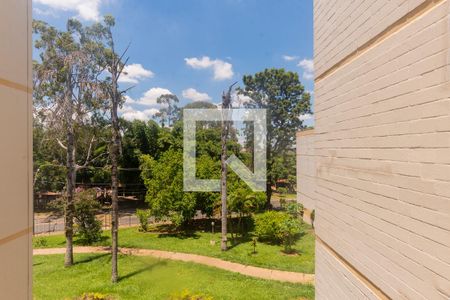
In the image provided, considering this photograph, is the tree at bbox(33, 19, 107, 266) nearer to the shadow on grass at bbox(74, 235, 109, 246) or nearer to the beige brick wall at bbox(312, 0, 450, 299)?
the shadow on grass at bbox(74, 235, 109, 246)

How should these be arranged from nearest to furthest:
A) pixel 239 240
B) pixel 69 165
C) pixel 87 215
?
pixel 69 165 → pixel 87 215 → pixel 239 240

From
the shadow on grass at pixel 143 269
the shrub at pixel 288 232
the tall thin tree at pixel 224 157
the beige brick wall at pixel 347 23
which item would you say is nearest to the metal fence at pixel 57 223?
the shadow on grass at pixel 143 269

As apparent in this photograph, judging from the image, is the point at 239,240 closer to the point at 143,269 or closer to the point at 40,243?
the point at 143,269

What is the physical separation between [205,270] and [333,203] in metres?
7.13

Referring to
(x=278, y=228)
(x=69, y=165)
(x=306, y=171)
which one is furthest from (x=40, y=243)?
(x=306, y=171)

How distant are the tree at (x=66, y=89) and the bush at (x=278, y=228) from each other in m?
7.35

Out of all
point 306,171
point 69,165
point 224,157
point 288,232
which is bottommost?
point 288,232

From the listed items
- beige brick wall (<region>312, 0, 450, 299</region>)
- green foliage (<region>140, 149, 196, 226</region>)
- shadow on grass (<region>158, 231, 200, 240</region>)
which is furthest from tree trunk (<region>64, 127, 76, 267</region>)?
beige brick wall (<region>312, 0, 450, 299</region>)

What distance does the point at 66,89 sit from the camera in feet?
33.5

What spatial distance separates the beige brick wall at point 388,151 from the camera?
4.45 ft

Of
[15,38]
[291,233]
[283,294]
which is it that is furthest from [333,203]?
[291,233]

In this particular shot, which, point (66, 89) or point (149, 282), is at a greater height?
point (66, 89)

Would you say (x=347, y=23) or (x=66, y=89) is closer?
(x=347, y=23)

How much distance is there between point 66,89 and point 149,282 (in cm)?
726
